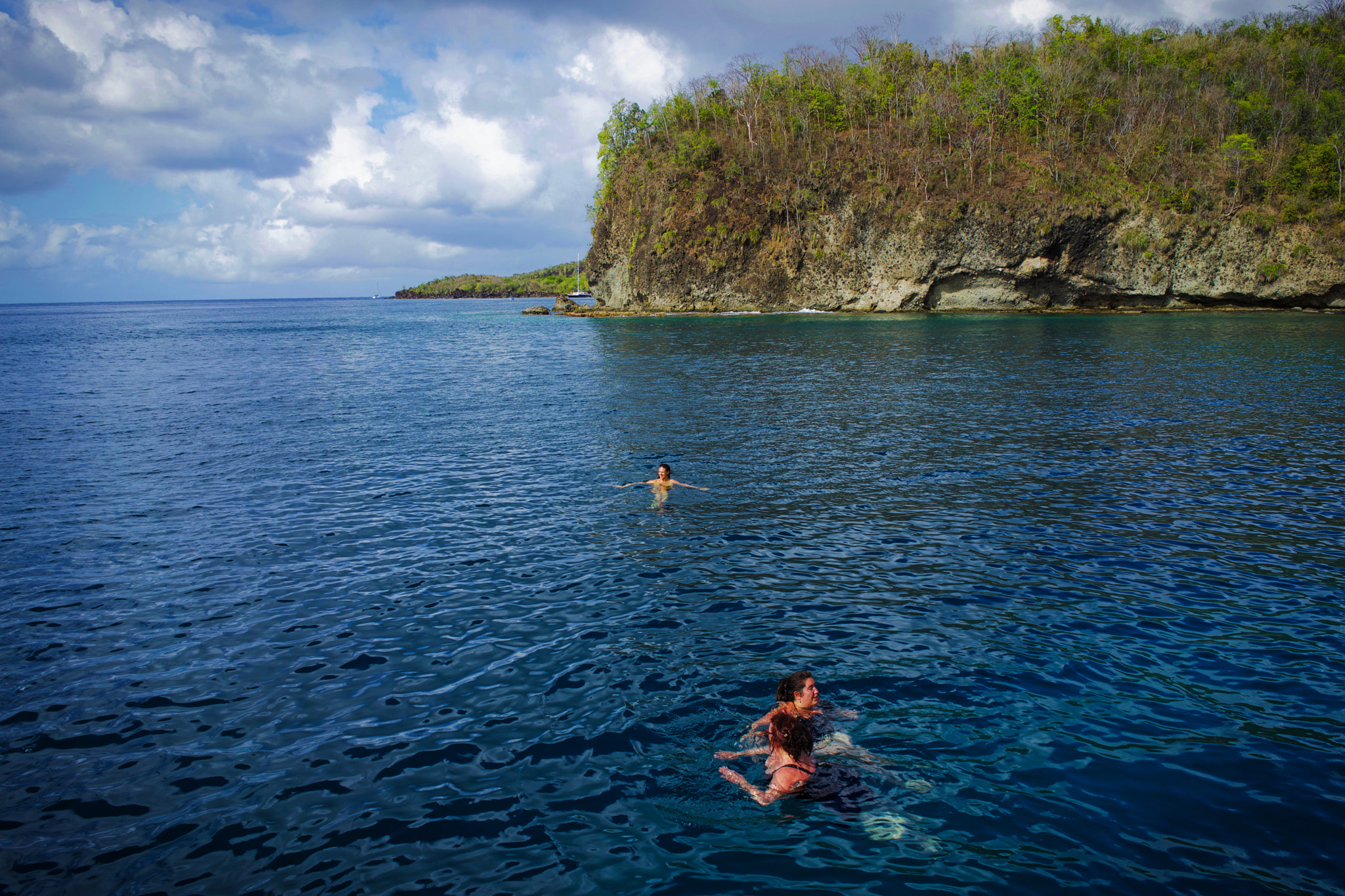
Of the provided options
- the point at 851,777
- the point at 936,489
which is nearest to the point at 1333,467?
the point at 936,489

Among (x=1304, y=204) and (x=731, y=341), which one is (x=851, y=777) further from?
(x=1304, y=204)

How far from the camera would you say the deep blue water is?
253 inches

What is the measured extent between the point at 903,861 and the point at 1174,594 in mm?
8069

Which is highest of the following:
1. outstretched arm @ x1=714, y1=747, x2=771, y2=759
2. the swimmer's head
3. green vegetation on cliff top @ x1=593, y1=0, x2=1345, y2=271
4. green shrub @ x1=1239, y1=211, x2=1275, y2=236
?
green vegetation on cliff top @ x1=593, y1=0, x2=1345, y2=271

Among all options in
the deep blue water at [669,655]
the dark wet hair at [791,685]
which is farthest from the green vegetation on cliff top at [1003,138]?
the dark wet hair at [791,685]

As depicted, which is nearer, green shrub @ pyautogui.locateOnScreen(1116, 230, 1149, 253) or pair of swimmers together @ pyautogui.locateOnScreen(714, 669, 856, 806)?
pair of swimmers together @ pyautogui.locateOnScreen(714, 669, 856, 806)

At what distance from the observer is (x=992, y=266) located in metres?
82.0

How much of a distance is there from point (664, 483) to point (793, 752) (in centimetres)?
1044

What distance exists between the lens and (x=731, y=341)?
56.5 meters

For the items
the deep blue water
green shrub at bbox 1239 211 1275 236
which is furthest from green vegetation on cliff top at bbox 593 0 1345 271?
the deep blue water

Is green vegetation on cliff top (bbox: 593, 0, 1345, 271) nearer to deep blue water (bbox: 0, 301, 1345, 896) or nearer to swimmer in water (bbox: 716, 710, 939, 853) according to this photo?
deep blue water (bbox: 0, 301, 1345, 896)

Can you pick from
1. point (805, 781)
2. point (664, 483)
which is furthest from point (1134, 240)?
point (805, 781)

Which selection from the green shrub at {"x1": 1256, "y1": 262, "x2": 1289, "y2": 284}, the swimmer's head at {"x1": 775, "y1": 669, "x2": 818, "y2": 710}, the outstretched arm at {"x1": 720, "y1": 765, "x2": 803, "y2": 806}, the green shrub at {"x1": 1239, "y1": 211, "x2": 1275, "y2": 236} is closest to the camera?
the outstretched arm at {"x1": 720, "y1": 765, "x2": 803, "y2": 806}

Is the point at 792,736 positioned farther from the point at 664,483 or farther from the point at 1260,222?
the point at 1260,222
